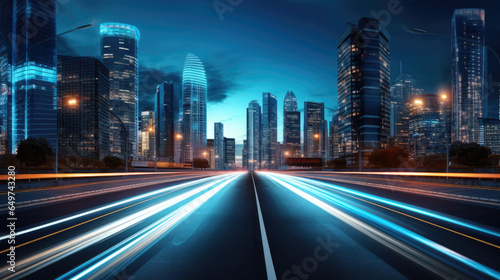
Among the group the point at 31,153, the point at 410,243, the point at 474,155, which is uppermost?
the point at 31,153

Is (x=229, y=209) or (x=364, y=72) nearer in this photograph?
(x=229, y=209)

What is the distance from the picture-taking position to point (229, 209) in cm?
1370

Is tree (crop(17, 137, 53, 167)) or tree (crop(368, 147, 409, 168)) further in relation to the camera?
tree (crop(368, 147, 409, 168))

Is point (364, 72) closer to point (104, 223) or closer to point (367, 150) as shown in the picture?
point (367, 150)

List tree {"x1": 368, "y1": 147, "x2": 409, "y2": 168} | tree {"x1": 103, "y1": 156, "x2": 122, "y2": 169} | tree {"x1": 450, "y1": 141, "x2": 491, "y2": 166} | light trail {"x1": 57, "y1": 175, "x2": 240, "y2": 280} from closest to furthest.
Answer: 1. light trail {"x1": 57, "y1": 175, "x2": 240, "y2": 280}
2. tree {"x1": 450, "y1": 141, "x2": 491, "y2": 166}
3. tree {"x1": 103, "y1": 156, "x2": 122, "y2": 169}
4. tree {"x1": 368, "y1": 147, "x2": 409, "y2": 168}

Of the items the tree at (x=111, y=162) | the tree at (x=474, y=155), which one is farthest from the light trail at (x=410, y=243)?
the tree at (x=111, y=162)

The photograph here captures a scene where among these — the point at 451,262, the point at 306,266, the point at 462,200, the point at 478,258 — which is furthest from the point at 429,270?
the point at 462,200

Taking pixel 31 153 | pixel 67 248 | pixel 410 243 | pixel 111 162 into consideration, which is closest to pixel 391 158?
pixel 111 162

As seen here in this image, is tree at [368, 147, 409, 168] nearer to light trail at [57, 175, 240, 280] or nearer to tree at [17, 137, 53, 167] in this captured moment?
tree at [17, 137, 53, 167]

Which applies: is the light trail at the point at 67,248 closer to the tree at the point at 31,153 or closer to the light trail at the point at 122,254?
the light trail at the point at 122,254

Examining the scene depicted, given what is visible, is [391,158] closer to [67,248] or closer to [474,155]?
[474,155]

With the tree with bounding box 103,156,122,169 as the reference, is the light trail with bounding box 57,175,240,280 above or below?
above

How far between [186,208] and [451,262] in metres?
10.1

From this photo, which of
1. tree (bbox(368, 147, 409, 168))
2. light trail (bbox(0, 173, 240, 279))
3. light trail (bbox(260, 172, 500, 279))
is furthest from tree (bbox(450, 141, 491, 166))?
light trail (bbox(0, 173, 240, 279))
